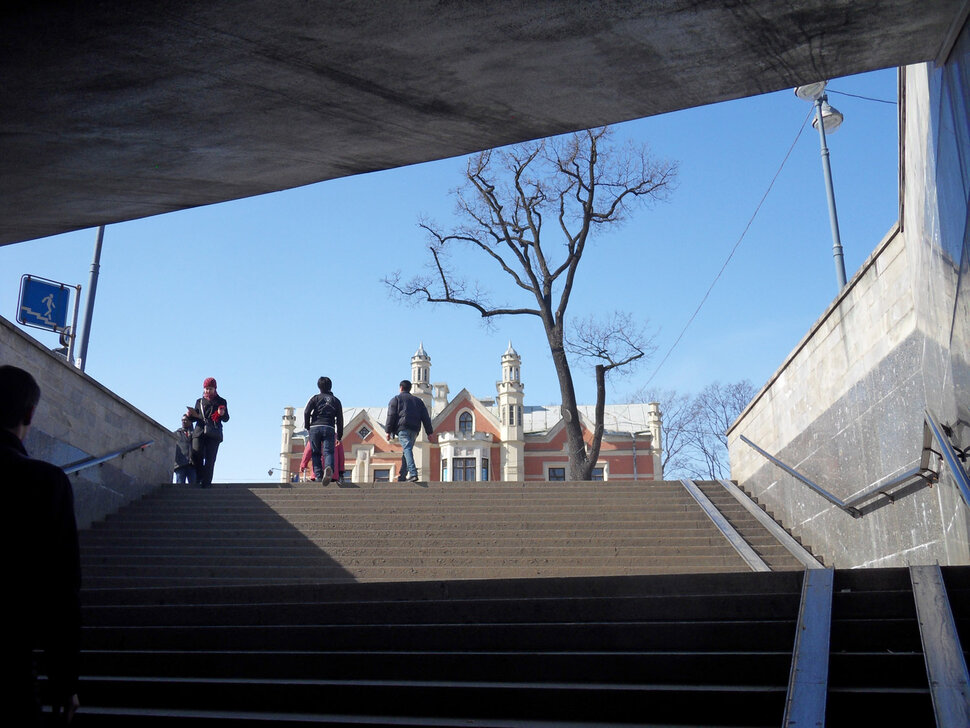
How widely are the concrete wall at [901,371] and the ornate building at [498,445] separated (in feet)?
120

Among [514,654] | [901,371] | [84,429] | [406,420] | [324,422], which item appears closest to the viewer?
[514,654]

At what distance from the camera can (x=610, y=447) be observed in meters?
48.0

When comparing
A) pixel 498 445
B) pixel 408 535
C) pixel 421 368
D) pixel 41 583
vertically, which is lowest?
pixel 41 583

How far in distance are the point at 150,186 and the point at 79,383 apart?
5796 mm

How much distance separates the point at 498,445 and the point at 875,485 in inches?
1647

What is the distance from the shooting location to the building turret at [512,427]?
48094mm

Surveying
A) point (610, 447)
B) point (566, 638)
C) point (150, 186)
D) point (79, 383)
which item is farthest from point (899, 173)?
point (610, 447)

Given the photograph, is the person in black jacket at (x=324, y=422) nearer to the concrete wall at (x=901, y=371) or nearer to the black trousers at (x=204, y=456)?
the black trousers at (x=204, y=456)

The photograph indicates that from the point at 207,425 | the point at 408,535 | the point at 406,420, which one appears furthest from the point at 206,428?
the point at 408,535

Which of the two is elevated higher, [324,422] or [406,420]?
[406,420]

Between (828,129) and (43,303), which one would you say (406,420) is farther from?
(828,129)

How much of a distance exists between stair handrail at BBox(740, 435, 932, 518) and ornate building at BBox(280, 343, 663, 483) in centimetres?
3700

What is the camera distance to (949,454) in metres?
5.52

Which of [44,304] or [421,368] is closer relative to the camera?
[44,304]
